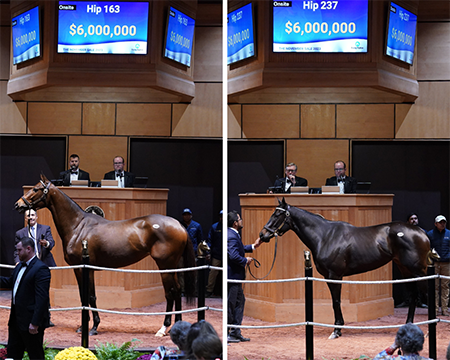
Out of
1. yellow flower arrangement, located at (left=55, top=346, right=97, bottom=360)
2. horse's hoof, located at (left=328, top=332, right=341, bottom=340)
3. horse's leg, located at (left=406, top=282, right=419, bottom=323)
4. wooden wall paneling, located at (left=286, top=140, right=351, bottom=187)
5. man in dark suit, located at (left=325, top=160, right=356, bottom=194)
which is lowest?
horse's hoof, located at (left=328, top=332, right=341, bottom=340)

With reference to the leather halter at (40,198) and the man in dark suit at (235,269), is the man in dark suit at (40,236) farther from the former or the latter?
the man in dark suit at (235,269)

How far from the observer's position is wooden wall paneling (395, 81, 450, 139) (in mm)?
7133

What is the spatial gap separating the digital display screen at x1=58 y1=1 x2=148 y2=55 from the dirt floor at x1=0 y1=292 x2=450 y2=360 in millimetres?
3086

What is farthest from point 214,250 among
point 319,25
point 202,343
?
point 202,343

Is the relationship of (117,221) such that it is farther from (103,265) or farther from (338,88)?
(338,88)

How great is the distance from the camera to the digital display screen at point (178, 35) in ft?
21.3

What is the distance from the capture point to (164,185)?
709 cm

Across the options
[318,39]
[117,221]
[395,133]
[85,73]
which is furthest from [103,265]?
[395,133]

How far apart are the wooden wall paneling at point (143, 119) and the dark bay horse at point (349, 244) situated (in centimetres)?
236

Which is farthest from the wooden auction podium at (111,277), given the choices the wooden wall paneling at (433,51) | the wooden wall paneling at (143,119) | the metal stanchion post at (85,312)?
the wooden wall paneling at (433,51)

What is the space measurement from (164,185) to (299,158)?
1879 millimetres

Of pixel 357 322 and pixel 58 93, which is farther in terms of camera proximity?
pixel 58 93

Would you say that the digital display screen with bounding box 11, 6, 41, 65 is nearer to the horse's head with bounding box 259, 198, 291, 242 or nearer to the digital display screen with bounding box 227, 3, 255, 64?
the digital display screen with bounding box 227, 3, 255, 64

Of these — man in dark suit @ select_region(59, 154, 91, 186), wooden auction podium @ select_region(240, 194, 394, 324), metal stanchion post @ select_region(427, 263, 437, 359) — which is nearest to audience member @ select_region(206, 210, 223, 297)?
wooden auction podium @ select_region(240, 194, 394, 324)
